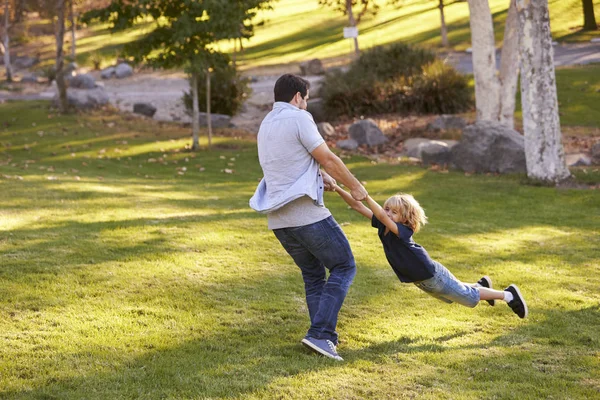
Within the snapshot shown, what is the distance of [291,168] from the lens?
18.2 ft

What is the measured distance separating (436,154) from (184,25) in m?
7.79

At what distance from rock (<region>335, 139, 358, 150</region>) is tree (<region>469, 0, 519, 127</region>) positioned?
391 centimetres

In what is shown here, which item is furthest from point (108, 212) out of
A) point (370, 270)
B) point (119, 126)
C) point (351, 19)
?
point (351, 19)

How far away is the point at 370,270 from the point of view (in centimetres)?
902

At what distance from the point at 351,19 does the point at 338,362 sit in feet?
113

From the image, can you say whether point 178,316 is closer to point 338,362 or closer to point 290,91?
point 338,362

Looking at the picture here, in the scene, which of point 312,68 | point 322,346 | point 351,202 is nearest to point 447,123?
point 312,68

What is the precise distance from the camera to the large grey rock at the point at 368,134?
22.6 m

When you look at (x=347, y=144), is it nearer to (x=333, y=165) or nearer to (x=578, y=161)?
(x=578, y=161)

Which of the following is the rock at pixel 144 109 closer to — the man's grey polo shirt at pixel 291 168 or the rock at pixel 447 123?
the rock at pixel 447 123

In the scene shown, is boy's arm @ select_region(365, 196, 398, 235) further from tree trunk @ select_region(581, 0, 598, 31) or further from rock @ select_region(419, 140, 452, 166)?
tree trunk @ select_region(581, 0, 598, 31)

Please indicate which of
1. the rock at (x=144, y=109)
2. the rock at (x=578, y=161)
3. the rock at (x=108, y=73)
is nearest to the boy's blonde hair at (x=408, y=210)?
the rock at (x=578, y=161)

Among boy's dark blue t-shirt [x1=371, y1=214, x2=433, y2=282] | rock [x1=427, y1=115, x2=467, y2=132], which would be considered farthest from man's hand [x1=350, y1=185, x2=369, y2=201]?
rock [x1=427, y1=115, x2=467, y2=132]

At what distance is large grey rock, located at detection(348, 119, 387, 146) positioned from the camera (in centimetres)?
2258
